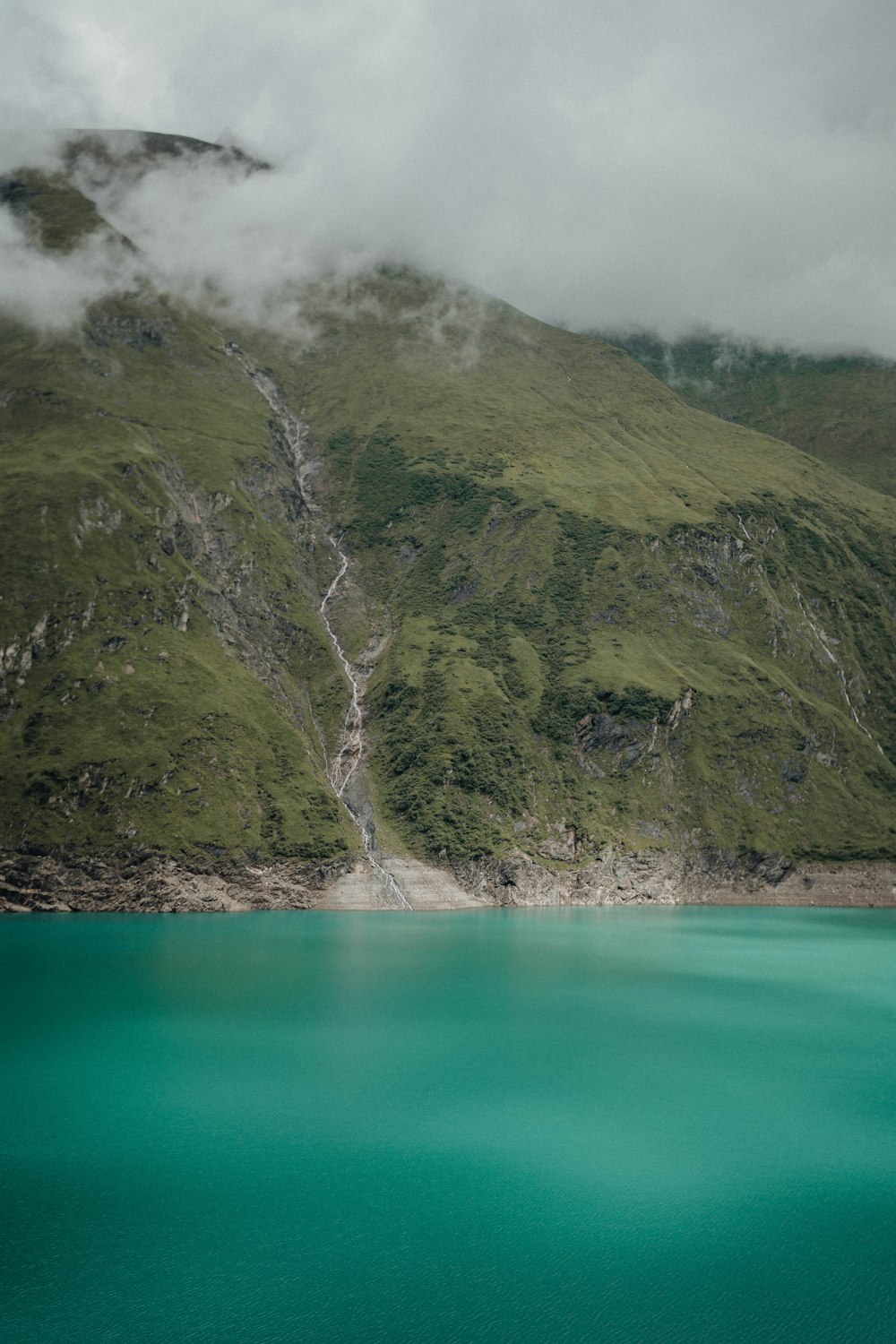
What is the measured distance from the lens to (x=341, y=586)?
7323 inches

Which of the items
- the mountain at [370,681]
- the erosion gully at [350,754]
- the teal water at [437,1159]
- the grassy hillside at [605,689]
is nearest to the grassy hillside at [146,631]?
the mountain at [370,681]

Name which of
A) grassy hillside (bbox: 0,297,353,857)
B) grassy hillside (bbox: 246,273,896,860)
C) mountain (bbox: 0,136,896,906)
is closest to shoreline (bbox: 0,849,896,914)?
mountain (bbox: 0,136,896,906)

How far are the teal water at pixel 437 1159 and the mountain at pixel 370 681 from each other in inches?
1916

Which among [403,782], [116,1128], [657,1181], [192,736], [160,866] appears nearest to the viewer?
[657,1181]

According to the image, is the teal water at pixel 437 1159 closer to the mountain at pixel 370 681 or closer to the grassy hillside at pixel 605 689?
the mountain at pixel 370 681

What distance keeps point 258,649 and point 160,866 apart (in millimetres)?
54715

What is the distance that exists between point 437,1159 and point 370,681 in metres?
134

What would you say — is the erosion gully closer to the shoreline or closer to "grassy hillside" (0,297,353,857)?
the shoreline

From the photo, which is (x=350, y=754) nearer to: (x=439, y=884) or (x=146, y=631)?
(x=439, y=884)

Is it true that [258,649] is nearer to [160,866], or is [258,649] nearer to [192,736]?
[192,736]

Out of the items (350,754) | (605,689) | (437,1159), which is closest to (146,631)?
(350,754)

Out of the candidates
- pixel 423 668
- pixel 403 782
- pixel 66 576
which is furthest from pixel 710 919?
pixel 66 576

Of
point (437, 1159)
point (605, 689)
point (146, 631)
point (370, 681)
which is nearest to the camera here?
point (437, 1159)

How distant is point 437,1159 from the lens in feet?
101
